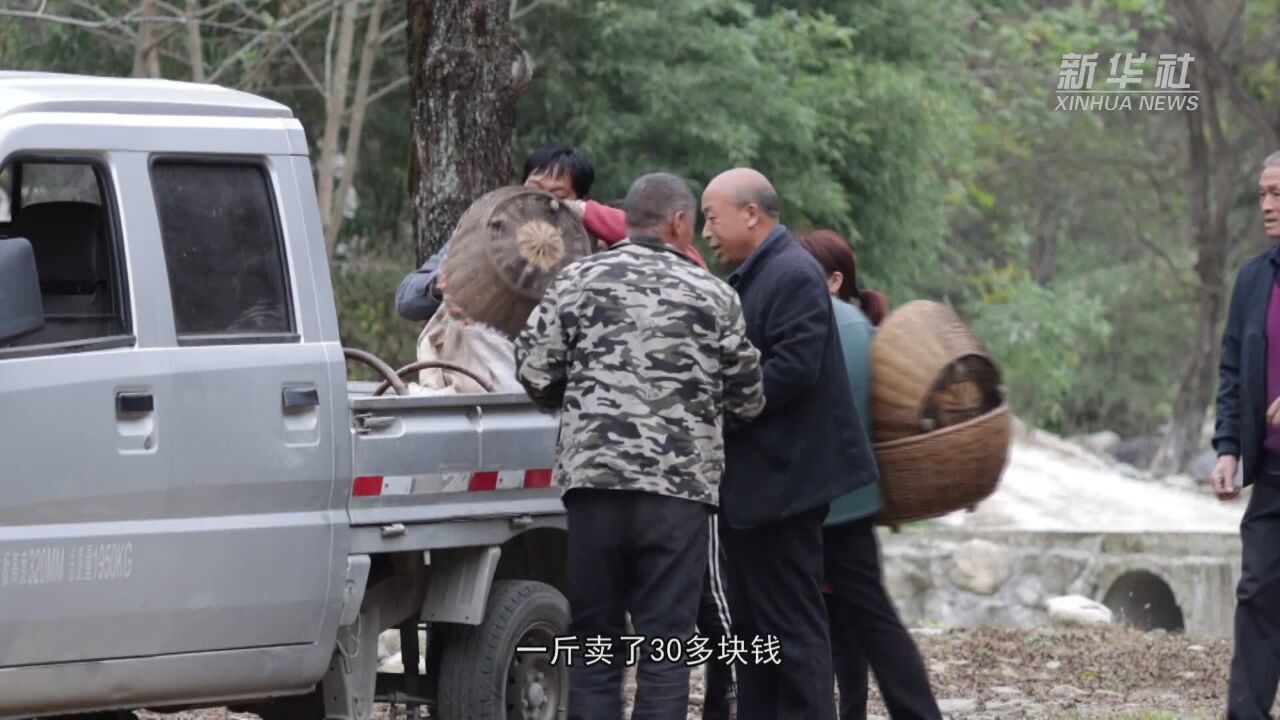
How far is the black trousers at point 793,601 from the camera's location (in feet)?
21.9

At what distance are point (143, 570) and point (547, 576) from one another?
7.16 ft

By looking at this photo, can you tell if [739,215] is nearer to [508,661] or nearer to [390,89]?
[508,661]

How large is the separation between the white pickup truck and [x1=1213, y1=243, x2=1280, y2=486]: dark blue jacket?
8.09 feet

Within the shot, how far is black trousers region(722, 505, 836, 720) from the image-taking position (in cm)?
668

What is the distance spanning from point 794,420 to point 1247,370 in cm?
173

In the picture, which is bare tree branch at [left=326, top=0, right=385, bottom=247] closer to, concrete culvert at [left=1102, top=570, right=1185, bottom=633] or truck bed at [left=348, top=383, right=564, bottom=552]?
concrete culvert at [left=1102, top=570, right=1185, bottom=633]

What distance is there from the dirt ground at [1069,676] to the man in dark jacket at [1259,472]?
1.64 meters

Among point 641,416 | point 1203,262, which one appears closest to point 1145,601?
point 641,416

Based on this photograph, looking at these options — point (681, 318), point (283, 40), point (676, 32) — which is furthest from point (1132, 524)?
point (681, 318)

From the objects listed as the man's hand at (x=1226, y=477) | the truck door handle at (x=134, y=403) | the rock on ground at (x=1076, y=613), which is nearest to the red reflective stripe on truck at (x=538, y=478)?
the truck door handle at (x=134, y=403)

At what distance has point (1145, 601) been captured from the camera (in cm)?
1881

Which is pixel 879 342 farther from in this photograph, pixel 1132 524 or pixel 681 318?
pixel 1132 524

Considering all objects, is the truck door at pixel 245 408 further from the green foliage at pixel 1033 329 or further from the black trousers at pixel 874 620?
the green foliage at pixel 1033 329

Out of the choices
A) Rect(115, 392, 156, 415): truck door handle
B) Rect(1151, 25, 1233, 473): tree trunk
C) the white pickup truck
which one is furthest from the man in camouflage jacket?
Rect(1151, 25, 1233, 473): tree trunk
